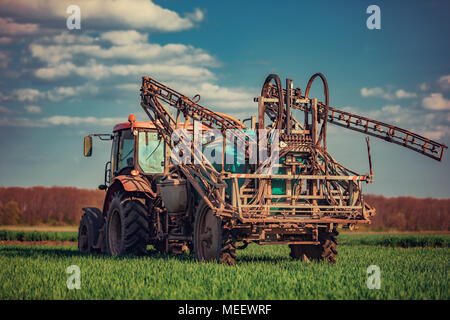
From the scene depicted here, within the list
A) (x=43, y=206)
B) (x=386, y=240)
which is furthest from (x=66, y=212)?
(x=386, y=240)

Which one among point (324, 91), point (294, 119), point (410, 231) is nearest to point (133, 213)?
point (294, 119)

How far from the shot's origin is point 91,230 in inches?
625

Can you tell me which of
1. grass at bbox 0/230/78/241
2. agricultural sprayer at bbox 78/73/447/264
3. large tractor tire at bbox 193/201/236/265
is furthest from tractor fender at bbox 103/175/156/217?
grass at bbox 0/230/78/241

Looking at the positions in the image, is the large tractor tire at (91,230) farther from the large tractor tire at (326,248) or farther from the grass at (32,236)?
the grass at (32,236)

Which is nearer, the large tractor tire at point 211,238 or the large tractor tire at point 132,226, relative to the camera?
the large tractor tire at point 211,238

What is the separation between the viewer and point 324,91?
1191 centimetres

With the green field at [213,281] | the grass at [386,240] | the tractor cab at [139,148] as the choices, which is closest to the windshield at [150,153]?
the tractor cab at [139,148]

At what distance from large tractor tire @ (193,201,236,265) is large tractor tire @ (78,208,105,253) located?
4710 mm

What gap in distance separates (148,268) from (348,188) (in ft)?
13.3

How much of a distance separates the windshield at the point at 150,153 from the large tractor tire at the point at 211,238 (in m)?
3.10

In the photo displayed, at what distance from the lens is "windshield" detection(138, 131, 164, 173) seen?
567 inches

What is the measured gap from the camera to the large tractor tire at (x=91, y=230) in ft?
51.9

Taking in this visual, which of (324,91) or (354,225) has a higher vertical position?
(324,91)

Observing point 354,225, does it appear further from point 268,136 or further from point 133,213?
point 133,213
